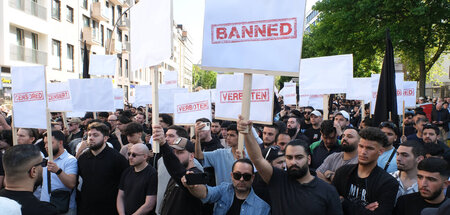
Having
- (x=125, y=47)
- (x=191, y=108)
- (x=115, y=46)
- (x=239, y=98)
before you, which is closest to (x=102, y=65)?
(x=191, y=108)

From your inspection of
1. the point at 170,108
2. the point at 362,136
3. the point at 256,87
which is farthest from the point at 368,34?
the point at 362,136

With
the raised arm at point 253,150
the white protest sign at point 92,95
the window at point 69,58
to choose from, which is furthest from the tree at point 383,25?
the raised arm at point 253,150

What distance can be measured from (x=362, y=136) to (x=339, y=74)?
394 centimetres

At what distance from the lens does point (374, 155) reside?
12.3 feet

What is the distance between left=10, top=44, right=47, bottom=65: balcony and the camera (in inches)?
853

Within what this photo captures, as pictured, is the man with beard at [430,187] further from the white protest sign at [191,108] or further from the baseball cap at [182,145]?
the white protest sign at [191,108]

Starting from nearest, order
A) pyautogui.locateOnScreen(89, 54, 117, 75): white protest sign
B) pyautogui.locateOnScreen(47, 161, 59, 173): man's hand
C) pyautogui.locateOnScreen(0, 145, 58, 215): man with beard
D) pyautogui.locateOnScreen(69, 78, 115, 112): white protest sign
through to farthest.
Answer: pyautogui.locateOnScreen(0, 145, 58, 215): man with beard, pyautogui.locateOnScreen(47, 161, 59, 173): man's hand, pyautogui.locateOnScreen(69, 78, 115, 112): white protest sign, pyautogui.locateOnScreen(89, 54, 117, 75): white protest sign

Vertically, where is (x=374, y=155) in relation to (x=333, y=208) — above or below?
above

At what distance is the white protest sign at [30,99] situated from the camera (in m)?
5.58

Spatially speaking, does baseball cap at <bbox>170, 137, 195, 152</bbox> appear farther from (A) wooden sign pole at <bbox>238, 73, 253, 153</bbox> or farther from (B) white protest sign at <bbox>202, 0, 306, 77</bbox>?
(A) wooden sign pole at <bbox>238, 73, 253, 153</bbox>

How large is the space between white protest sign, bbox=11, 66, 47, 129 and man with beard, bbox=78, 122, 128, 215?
3.07 feet

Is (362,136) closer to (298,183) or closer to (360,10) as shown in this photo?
(298,183)

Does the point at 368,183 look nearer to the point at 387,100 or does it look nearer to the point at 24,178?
the point at 24,178

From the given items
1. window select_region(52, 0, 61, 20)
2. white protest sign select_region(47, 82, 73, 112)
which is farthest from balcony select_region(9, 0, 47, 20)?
white protest sign select_region(47, 82, 73, 112)
